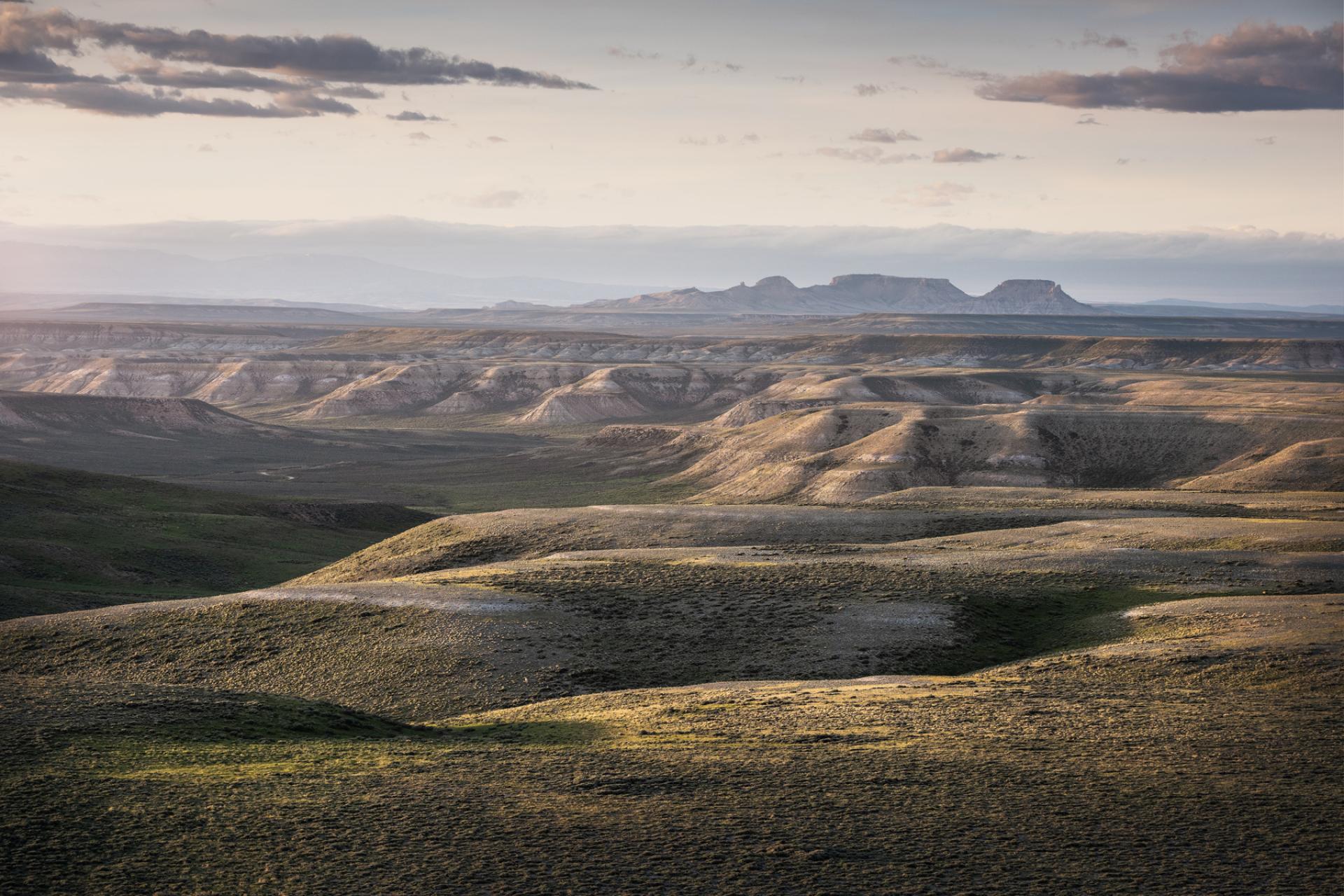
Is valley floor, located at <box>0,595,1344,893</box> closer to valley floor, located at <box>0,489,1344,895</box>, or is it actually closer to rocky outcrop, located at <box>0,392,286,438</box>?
valley floor, located at <box>0,489,1344,895</box>

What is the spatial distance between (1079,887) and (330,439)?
17660 centimetres

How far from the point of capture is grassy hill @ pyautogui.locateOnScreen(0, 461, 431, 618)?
67438 millimetres

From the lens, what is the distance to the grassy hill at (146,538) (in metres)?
67.4

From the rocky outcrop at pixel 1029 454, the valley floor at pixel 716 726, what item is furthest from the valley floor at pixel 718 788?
the rocky outcrop at pixel 1029 454

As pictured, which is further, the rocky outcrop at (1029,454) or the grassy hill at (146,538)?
the rocky outcrop at (1029,454)

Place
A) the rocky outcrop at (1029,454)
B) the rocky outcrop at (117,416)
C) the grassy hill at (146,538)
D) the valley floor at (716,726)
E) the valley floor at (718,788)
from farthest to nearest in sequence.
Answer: the rocky outcrop at (117,416) < the rocky outcrop at (1029,454) < the grassy hill at (146,538) < the valley floor at (716,726) < the valley floor at (718,788)

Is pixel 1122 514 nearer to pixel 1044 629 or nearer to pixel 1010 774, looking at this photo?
pixel 1044 629

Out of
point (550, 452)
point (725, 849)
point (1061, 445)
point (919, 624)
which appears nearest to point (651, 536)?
point (919, 624)

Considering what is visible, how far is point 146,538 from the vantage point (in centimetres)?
8094

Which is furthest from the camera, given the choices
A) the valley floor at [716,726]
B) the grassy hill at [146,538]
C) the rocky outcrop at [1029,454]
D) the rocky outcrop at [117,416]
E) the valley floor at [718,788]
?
the rocky outcrop at [117,416]

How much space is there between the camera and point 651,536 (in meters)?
66.3

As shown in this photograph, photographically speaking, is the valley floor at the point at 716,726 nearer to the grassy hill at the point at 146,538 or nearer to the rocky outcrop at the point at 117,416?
the grassy hill at the point at 146,538

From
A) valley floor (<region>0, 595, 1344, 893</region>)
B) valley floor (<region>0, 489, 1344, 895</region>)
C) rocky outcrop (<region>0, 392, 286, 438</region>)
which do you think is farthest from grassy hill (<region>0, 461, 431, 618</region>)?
rocky outcrop (<region>0, 392, 286, 438</region>)

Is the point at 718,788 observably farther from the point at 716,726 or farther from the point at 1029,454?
the point at 1029,454
